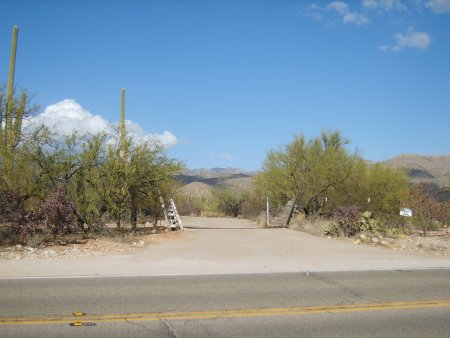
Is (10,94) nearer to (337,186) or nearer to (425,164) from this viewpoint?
(337,186)

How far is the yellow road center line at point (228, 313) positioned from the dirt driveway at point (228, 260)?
3.69 meters

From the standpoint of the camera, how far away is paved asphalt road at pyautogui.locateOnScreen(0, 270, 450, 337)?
6.70 meters

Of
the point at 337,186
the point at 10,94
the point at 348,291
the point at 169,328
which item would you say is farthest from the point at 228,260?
the point at 337,186

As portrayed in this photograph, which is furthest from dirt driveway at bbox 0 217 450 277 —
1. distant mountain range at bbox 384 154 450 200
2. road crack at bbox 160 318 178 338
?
distant mountain range at bbox 384 154 450 200

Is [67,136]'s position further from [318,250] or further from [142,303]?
[142,303]

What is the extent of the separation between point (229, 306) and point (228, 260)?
218 inches

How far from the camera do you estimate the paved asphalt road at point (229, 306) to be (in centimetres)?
670

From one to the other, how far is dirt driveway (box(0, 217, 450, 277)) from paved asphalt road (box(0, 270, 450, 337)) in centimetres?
111

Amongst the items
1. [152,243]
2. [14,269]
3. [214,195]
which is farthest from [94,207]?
[214,195]

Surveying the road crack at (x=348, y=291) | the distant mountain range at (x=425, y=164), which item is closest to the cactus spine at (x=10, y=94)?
the road crack at (x=348, y=291)

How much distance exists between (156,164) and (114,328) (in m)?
12.6

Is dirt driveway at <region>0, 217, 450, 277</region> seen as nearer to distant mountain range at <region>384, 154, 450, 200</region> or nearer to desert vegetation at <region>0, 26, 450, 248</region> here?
desert vegetation at <region>0, 26, 450, 248</region>

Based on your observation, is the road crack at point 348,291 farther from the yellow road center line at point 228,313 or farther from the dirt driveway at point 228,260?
the dirt driveway at point 228,260

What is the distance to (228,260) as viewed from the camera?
Answer: 532 inches
